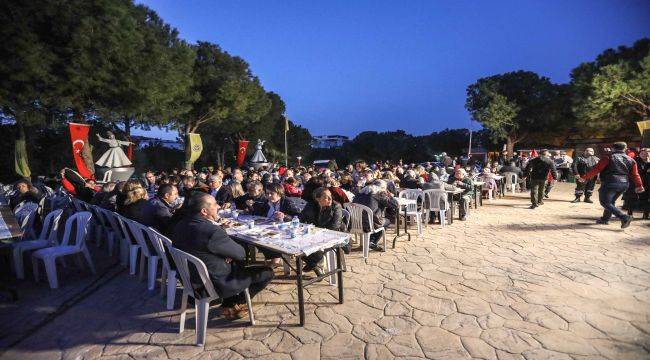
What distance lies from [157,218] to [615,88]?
2387cm

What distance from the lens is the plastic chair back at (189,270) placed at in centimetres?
292

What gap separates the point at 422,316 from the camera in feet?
11.3

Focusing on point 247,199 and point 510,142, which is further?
point 510,142

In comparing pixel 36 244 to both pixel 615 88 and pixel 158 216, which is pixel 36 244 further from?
pixel 615 88

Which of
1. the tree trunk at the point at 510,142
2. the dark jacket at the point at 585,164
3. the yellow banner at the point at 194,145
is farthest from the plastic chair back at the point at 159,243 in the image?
the tree trunk at the point at 510,142

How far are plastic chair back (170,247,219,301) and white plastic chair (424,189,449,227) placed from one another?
5.68 meters

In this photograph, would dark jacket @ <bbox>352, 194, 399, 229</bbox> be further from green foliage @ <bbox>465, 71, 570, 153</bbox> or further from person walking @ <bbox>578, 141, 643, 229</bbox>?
green foliage @ <bbox>465, 71, 570, 153</bbox>

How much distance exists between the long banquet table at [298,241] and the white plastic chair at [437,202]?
4243mm

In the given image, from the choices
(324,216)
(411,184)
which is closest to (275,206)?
(324,216)

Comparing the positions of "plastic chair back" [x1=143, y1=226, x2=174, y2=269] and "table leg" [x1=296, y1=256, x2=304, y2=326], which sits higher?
"plastic chair back" [x1=143, y1=226, x2=174, y2=269]

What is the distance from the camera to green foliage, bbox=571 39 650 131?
17.8 m

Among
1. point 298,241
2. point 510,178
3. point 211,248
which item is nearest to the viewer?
point 211,248

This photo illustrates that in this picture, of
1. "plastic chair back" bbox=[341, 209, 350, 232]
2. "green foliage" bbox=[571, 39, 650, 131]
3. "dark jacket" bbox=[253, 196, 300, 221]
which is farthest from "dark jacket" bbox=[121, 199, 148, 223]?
"green foliage" bbox=[571, 39, 650, 131]

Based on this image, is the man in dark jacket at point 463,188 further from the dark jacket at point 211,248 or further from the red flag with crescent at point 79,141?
the red flag with crescent at point 79,141
